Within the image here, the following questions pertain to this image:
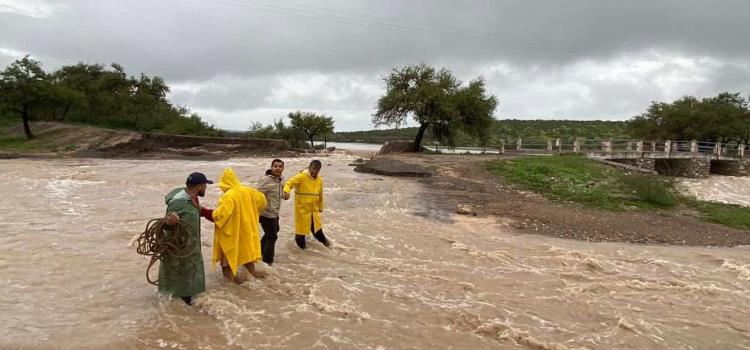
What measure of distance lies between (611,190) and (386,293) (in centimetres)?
1286

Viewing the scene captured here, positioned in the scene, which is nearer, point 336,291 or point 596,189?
point 336,291

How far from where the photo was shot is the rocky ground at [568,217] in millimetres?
11461

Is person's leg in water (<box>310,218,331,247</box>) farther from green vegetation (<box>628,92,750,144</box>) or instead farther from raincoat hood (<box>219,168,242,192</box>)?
green vegetation (<box>628,92,750,144</box>)

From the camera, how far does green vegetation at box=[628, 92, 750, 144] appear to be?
46438 millimetres

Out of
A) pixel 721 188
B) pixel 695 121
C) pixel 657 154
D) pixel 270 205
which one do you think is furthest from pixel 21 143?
pixel 695 121

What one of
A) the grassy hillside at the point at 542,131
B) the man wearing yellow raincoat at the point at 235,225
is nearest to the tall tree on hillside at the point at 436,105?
the man wearing yellow raincoat at the point at 235,225

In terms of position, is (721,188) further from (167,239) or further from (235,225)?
(167,239)

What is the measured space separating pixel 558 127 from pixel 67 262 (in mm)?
100039

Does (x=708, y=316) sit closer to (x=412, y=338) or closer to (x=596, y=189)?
(x=412, y=338)

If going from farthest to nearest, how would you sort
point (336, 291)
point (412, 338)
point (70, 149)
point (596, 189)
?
point (70, 149), point (596, 189), point (336, 291), point (412, 338)

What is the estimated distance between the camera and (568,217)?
1300 cm

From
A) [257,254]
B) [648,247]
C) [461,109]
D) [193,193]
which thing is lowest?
[648,247]

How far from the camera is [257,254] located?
639 centimetres

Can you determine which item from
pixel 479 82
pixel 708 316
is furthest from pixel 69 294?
pixel 479 82
